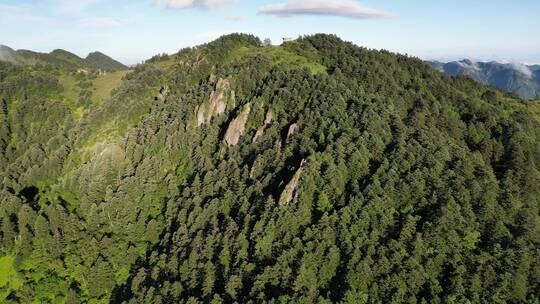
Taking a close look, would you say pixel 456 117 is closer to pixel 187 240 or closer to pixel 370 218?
pixel 370 218

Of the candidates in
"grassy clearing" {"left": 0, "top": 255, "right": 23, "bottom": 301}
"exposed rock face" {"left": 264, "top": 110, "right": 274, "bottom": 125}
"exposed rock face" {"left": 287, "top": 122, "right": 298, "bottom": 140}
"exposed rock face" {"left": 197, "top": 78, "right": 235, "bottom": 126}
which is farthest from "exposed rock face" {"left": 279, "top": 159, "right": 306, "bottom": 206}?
"grassy clearing" {"left": 0, "top": 255, "right": 23, "bottom": 301}

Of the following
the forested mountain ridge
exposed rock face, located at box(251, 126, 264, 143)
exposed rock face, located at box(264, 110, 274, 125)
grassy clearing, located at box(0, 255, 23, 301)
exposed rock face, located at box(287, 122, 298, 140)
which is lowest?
grassy clearing, located at box(0, 255, 23, 301)

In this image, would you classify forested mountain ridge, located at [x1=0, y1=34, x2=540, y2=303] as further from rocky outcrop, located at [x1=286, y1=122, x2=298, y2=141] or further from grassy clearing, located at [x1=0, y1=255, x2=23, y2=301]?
rocky outcrop, located at [x1=286, y1=122, x2=298, y2=141]

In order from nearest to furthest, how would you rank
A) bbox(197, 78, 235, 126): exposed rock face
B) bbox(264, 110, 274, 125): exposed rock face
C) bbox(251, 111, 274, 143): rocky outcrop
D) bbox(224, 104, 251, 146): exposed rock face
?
bbox(251, 111, 274, 143): rocky outcrop, bbox(264, 110, 274, 125): exposed rock face, bbox(224, 104, 251, 146): exposed rock face, bbox(197, 78, 235, 126): exposed rock face

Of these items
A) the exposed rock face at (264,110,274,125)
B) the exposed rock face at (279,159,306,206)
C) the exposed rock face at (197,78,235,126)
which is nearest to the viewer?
the exposed rock face at (279,159,306,206)

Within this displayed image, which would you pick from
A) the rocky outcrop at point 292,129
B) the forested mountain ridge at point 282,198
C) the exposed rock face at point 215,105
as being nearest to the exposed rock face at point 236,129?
the forested mountain ridge at point 282,198

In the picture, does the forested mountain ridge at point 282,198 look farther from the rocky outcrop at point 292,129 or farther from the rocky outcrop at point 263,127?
the rocky outcrop at point 292,129

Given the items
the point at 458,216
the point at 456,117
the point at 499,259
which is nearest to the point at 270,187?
the point at 458,216

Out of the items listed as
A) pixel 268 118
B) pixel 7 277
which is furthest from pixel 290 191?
pixel 7 277
